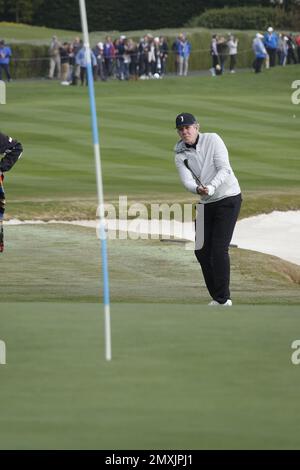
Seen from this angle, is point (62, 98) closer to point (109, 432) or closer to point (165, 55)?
point (165, 55)

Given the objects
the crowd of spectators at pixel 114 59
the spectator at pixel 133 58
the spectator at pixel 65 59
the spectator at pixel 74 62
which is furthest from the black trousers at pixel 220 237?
the spectator at pixel 133 58

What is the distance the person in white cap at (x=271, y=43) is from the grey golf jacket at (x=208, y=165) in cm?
4611

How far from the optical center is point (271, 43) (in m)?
59.6

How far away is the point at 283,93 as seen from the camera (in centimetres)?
5116

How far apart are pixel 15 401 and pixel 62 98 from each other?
40915 millimetres

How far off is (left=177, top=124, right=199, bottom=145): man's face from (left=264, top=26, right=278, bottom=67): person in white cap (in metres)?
46.3

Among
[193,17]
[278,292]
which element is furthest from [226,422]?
[193,17]

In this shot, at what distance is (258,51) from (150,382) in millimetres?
50362

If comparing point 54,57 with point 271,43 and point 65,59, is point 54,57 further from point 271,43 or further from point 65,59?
point 271,43

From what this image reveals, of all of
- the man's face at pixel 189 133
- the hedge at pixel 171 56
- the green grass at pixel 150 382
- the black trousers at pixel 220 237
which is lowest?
the hedge at pixel 171 56

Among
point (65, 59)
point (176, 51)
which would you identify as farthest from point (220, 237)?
point (176, 51)

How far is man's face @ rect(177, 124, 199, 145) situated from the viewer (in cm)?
1277

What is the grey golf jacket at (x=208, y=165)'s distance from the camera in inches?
506

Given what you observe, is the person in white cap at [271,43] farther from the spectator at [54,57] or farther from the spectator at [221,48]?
the spectator at [54,57]
